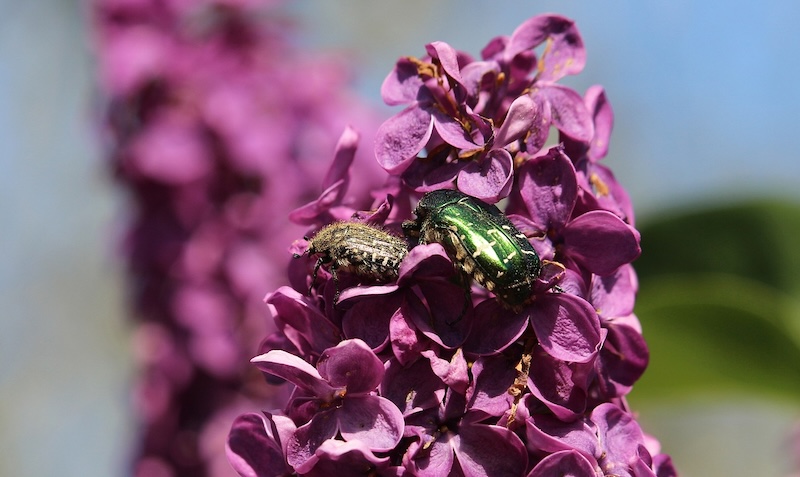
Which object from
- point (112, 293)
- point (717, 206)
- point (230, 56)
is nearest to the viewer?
point (717, 206)

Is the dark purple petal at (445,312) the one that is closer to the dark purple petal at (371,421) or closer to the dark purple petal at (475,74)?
the dark purple petal at (371,421)

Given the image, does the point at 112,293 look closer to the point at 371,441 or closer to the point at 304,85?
the point at 304,85

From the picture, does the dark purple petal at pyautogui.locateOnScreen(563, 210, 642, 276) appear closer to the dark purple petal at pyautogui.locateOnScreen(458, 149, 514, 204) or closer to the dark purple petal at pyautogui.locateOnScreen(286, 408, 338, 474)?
the dark purple petal at pyautogui.locateOnScreen(458, 149, 514, 204)

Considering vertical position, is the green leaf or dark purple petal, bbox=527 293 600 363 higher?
dark purple petal, bbox=527 293 600 363

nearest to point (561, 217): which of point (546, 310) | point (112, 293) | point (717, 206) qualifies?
point (546, 310)

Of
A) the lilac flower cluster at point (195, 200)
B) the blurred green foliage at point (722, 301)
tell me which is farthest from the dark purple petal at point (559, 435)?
the lilac flower cluster at point (195, 200)

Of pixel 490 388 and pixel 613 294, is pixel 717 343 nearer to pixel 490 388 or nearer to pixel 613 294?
pixel 613 294

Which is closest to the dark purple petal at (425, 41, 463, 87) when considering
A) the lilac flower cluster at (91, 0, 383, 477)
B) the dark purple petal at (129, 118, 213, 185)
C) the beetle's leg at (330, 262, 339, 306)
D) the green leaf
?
the beetle's leg at (330, 262, 339, 306)

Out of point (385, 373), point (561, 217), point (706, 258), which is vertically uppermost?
point (561, 217)
